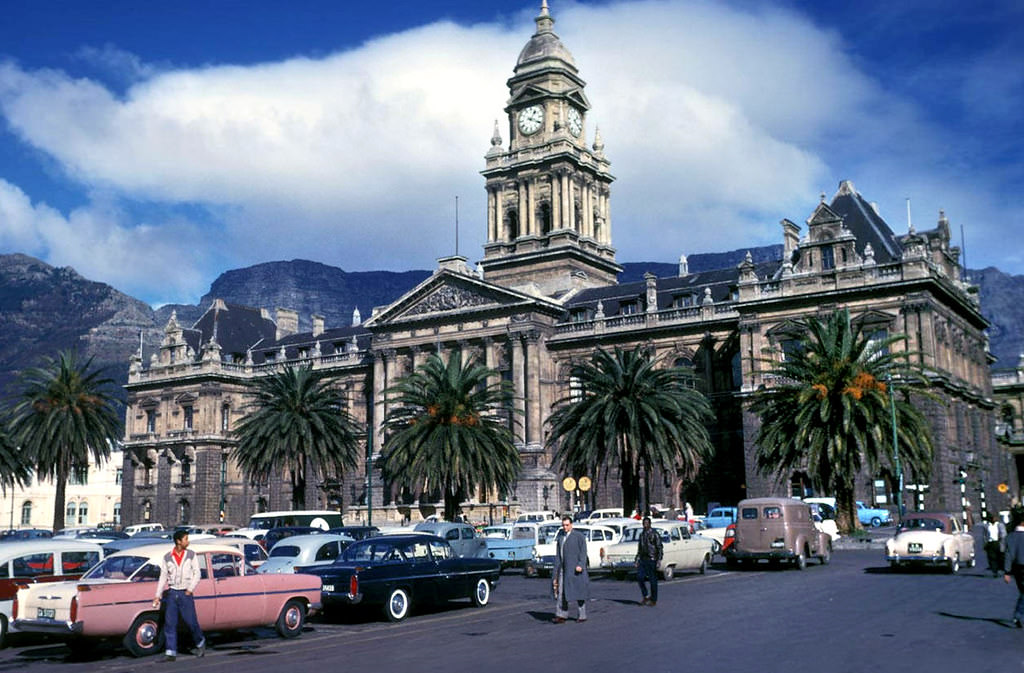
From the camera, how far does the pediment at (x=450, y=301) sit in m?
74.1

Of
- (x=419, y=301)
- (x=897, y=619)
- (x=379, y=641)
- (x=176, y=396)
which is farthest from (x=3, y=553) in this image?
(x=176, y=396)

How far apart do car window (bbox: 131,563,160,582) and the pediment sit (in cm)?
5577

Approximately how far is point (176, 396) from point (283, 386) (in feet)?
118

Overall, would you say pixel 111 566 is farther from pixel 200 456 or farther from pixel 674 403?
pixel 200 456

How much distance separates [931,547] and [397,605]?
16.3 m

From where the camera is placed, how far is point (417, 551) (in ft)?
74.7

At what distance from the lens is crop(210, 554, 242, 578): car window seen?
61.0 feet

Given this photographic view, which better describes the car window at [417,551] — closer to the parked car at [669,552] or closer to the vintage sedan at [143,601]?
the vintage sedan at [143,601]

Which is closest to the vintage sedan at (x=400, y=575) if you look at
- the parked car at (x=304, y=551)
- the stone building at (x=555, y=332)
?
the parked car at (x=304, y=551)

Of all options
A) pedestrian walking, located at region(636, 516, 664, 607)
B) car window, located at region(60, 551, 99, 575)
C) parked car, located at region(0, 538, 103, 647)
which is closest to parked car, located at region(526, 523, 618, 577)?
pedestrian walking, located at region(636, 516, 664, 607)

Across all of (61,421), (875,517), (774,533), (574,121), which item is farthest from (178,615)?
(574,121)

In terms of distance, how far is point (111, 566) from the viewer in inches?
714

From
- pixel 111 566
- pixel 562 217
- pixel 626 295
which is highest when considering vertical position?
pixel 562 217

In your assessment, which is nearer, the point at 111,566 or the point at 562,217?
the point at 111,566
